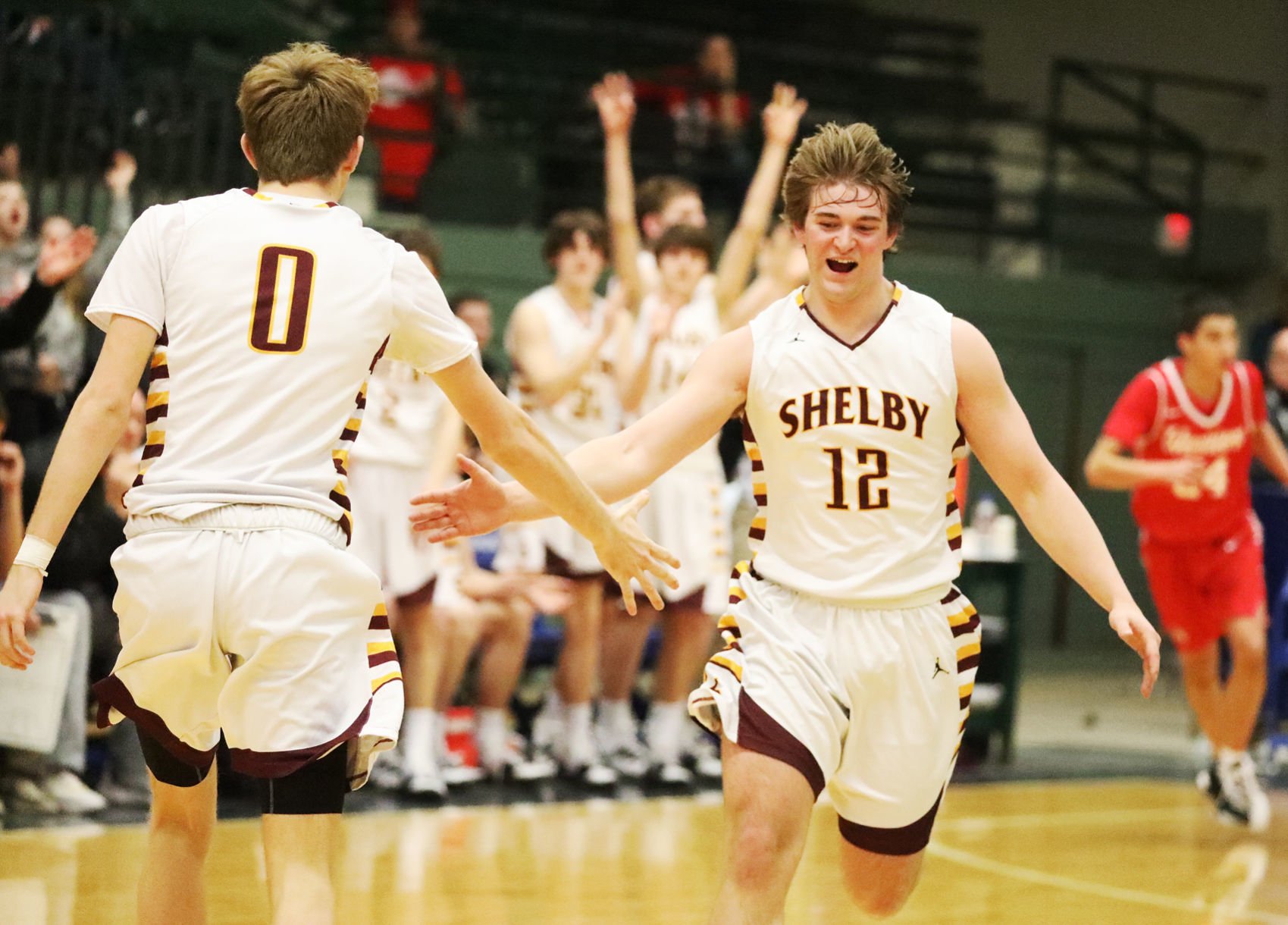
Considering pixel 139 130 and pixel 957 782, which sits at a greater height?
pixel 139 130

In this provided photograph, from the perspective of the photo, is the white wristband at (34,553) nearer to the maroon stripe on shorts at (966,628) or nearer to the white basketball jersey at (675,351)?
the maroon stripe on shorts at (966,628)

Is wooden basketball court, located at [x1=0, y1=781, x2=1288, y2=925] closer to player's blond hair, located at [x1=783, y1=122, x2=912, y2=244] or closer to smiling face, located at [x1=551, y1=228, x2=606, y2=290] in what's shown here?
smiling face, located at [x1=551, y1=228, x2=606, y2=290]

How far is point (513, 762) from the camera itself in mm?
7234

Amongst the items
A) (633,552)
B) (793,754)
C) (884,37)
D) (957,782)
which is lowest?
(957,782)

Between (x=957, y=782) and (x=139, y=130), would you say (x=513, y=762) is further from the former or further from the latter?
(x=139, y=130)

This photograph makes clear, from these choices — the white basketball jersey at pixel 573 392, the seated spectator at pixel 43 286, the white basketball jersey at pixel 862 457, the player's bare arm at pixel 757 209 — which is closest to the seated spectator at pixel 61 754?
the seated spectator at pixel 43 286

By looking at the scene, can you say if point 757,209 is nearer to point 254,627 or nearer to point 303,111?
point 303,111

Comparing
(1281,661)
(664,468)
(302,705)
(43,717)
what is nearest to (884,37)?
(1281,661)

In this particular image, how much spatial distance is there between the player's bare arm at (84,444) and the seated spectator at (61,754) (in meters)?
3.26

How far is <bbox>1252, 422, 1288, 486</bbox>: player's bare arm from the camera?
7.32 m

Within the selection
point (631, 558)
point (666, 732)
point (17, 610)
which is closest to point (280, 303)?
point (17, 610)

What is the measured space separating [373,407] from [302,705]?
387 centimetres

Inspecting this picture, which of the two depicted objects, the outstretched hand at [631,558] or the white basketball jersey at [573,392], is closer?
the outstretched hand at [631,558]

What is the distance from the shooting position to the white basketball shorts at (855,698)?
3508 mm
